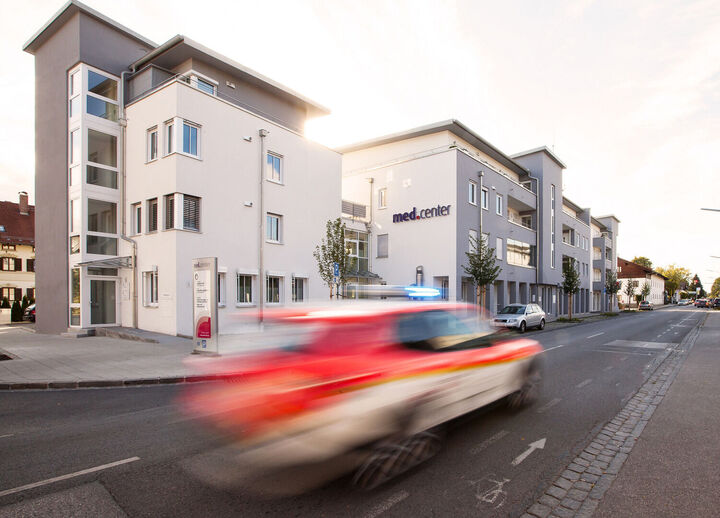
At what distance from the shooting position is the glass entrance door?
17906mm

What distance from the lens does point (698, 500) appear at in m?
3.76

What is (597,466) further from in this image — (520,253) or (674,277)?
(674,277)

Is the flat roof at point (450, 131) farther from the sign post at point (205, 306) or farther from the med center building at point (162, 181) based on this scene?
the sign post at point (205, 306)

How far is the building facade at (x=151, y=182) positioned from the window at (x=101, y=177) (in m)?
0.04

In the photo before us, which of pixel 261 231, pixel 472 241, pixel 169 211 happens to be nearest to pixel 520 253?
pixel 472 241

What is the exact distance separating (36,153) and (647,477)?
2607cm

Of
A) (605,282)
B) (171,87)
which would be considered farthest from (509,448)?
(605,282)

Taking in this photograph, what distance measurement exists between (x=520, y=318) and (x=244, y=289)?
44.5ft

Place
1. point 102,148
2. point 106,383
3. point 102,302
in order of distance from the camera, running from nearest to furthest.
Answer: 1. point 106,383
2. point 102,302
3. point 102,148

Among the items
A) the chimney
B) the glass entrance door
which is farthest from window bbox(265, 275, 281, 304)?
the chimney

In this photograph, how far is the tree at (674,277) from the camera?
122062 millimetres

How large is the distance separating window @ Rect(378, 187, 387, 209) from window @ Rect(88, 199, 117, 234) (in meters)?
16.4

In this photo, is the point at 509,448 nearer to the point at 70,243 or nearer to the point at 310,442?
the point at 310,442

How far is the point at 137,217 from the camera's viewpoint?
59.8 feet
